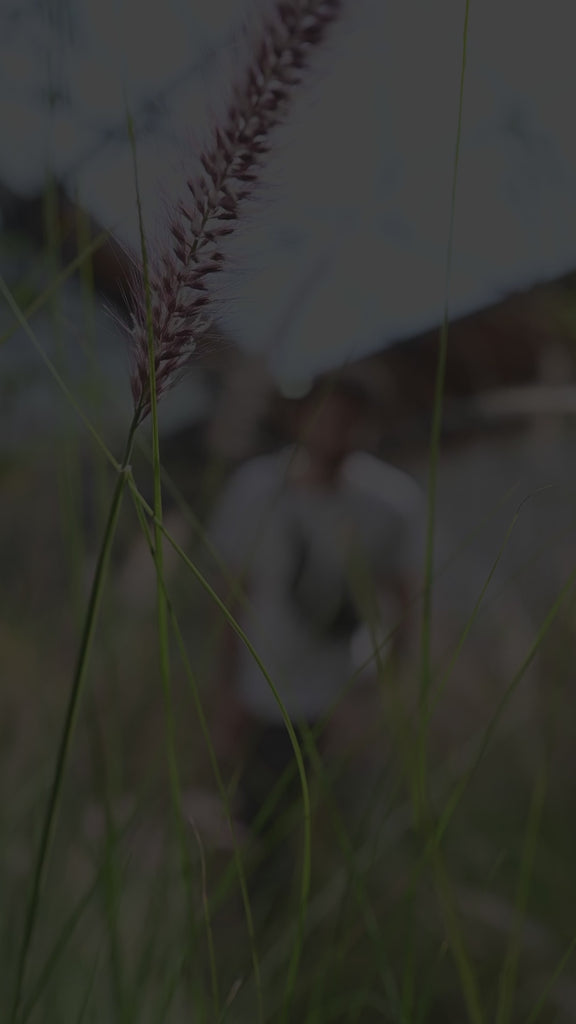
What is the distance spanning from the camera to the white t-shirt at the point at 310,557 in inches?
A: 65.1

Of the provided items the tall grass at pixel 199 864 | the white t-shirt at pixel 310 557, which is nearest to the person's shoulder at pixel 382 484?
the white t-shirt at pixel 310 557

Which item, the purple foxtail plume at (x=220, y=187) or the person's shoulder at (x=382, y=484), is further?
the person's shoulder at (x=382, y=484)

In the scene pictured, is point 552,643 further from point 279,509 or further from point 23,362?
point 23,362

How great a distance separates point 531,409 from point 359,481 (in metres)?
1.27

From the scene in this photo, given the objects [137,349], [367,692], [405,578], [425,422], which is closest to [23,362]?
[137,349]

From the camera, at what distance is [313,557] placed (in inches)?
65.8

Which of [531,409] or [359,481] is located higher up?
[531,409]

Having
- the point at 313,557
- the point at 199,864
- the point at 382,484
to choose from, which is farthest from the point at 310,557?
the point at 199,864

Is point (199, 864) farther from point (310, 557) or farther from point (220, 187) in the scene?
point (310, 557)

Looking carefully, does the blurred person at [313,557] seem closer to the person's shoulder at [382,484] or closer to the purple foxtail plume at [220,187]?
the person's shoulder at [382,484]

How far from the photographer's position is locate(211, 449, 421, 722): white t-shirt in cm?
165

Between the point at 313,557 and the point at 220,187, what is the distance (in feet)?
4.87

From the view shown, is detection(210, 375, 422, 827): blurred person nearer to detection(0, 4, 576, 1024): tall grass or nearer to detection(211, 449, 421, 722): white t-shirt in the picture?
detection(211, 449, 421, 722): white t-shirt

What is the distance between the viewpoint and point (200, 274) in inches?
7.8
